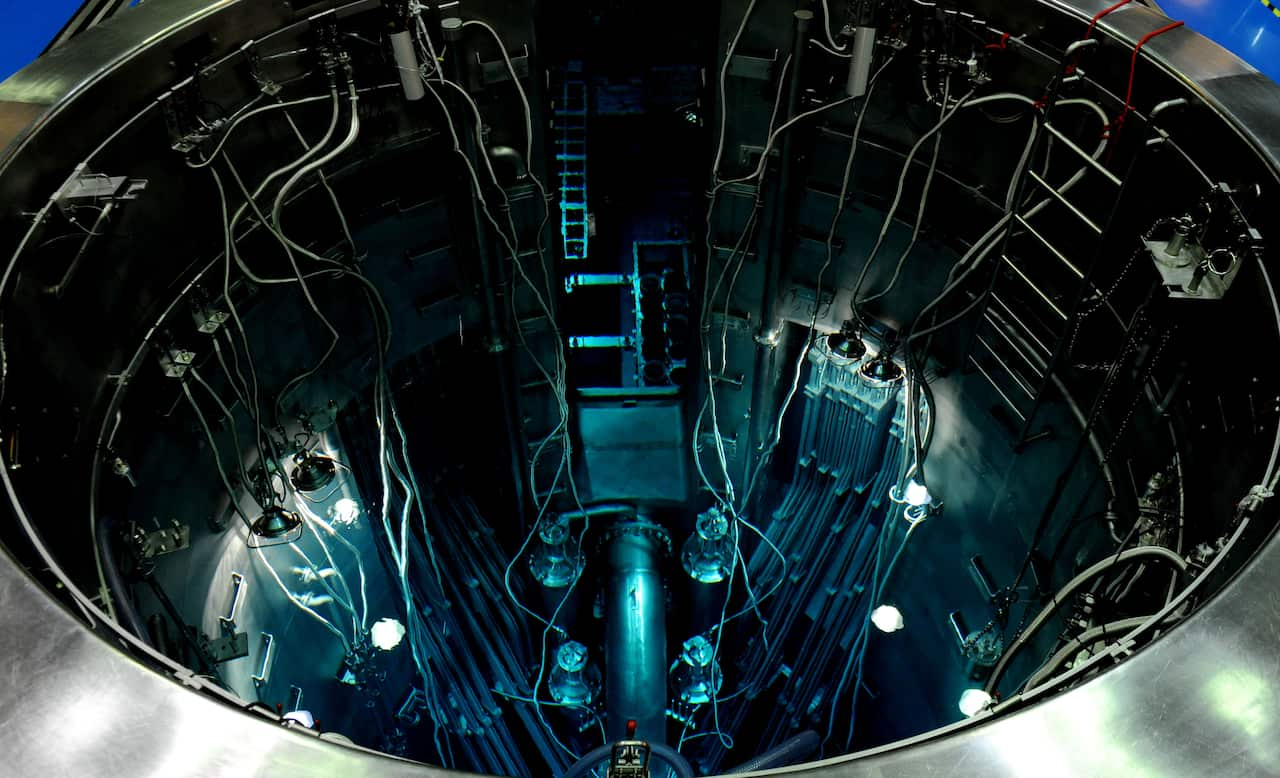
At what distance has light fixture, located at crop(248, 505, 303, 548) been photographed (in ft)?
13.6

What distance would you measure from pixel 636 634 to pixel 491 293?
2434 millimetres

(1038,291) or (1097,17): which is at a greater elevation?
(1097,17)

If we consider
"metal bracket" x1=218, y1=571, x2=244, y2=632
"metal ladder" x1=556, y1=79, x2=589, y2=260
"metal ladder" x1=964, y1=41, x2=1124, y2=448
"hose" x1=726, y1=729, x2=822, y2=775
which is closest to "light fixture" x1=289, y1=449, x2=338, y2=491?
"metal bracket" x1=218, y1=571, x2=244, y2=632

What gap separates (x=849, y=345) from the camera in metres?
5.36

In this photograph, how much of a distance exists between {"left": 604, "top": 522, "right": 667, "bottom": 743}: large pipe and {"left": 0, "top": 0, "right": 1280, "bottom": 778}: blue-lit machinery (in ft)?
0.10

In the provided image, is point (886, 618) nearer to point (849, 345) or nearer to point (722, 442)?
point (849, 345)

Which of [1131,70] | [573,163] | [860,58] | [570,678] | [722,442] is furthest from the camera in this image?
[722,442]

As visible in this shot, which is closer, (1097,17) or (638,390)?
(1097,17)

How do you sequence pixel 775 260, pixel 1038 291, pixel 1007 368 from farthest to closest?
pixel 775 260 < pixel 1007 368 < pixel 1038 291

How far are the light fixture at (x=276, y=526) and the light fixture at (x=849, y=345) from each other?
3028mm

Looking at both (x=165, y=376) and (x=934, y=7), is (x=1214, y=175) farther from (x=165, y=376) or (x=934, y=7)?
(x=165, y=376)

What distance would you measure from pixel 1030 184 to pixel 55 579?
422cm

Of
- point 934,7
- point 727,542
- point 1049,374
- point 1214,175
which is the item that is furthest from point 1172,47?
point 727,542

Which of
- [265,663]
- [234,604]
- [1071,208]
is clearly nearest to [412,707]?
[265,663]
